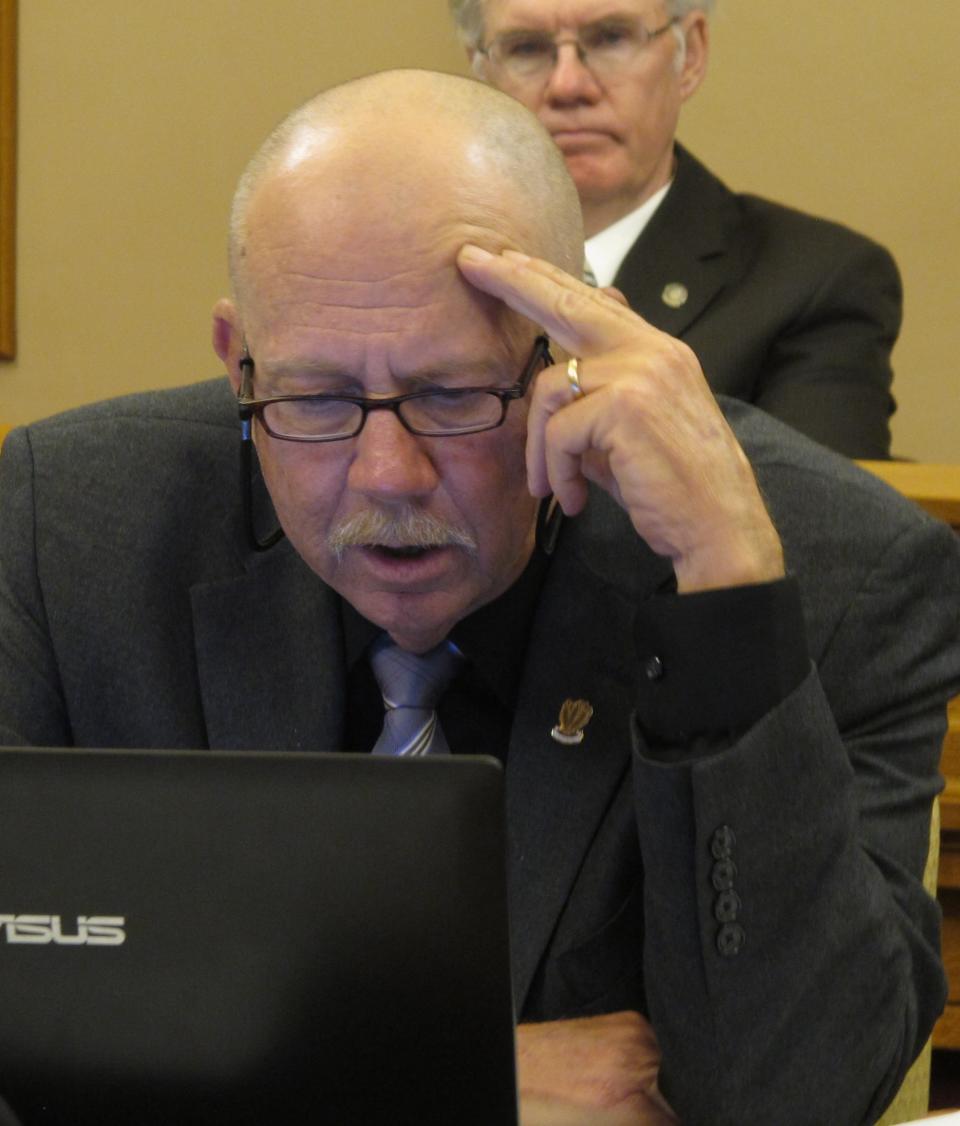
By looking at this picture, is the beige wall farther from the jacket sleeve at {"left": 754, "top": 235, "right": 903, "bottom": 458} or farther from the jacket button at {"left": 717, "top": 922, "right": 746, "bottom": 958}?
the jacket button at {"left": 717, "top": 922, "right": 746, "bottom": 958}

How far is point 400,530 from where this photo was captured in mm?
1338

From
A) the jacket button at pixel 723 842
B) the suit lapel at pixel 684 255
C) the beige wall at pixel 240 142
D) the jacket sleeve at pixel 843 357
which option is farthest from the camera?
the beige wall at pixel 240 142

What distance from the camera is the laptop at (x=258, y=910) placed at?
2.78 ft

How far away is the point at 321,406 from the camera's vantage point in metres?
1.35

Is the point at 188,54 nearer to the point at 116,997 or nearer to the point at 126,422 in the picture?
the point at 126,422

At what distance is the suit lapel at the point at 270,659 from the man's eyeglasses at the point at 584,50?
5.65ft

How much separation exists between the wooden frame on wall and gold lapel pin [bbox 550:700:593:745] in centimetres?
300

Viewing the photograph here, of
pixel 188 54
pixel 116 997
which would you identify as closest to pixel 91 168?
pixel 188 54

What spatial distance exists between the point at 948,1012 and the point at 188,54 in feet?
9.70

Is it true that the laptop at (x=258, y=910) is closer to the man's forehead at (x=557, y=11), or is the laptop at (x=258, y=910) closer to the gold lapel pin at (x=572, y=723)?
the gold lapel pin at (x=572, y=723)

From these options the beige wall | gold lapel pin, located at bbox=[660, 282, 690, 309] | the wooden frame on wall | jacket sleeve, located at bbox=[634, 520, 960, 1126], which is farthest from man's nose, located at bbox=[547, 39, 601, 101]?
jacket sleeve, located at bbox=[634, 520, 960, 1126]

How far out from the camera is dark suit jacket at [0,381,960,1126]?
4.01 feet

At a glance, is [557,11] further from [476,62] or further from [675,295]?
[675,295]

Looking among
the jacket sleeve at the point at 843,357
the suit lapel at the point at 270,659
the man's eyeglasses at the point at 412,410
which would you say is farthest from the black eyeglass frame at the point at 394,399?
the jacket sleeve at the point at 843,357
